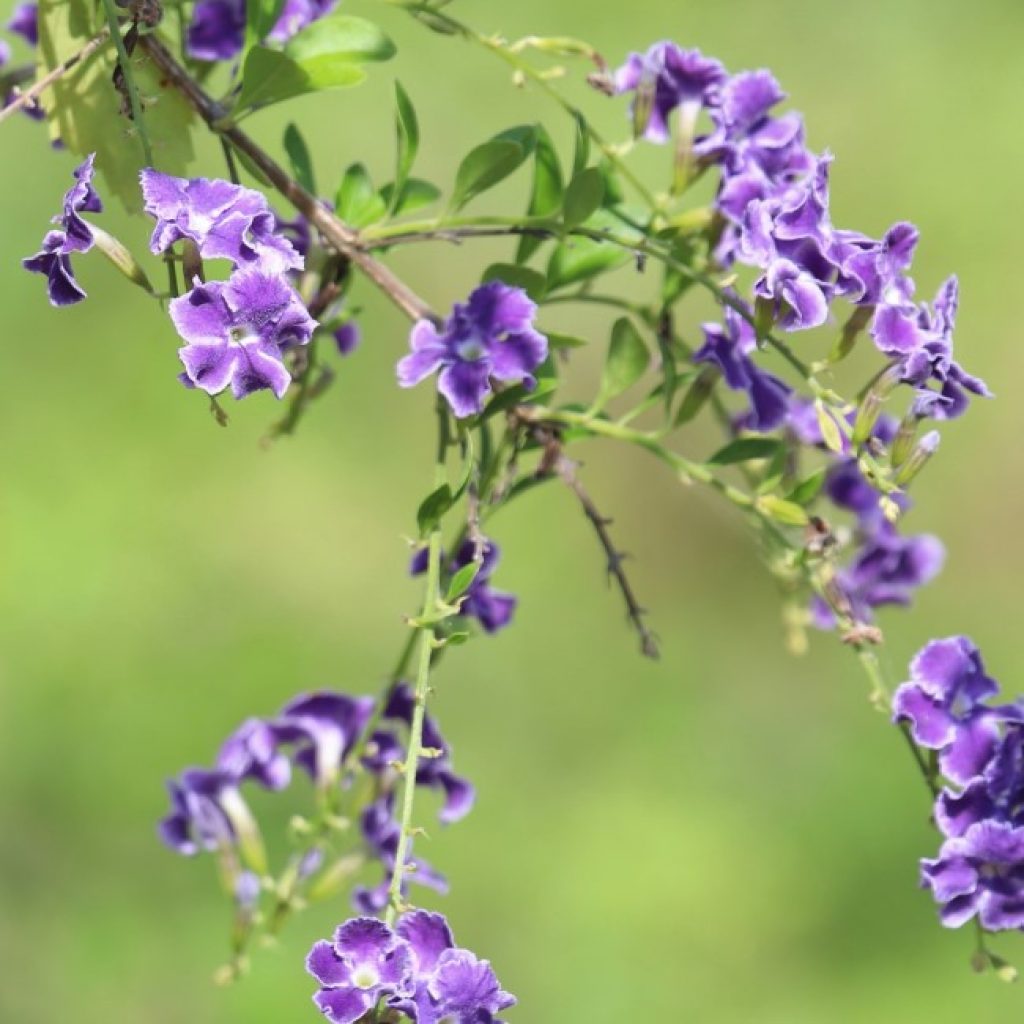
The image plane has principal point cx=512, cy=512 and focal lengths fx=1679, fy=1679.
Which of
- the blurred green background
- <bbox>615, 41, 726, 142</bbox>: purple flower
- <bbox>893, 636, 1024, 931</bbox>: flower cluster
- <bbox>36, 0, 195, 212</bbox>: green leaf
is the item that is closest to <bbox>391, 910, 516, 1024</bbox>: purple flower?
<bbox>893, 636, 1024, 931</bbox>: flower cluster

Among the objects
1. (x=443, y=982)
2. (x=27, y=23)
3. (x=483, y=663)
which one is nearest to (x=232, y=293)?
(x=443, y=982)

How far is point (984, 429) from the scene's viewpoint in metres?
4.32

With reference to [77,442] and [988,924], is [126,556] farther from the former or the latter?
[988,924]

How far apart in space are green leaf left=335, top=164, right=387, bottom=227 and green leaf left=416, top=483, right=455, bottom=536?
244mm

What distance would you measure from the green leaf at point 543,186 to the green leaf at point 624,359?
9 cm

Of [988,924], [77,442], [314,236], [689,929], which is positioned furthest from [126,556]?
[988,924]

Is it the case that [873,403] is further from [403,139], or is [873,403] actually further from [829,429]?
[403,139]

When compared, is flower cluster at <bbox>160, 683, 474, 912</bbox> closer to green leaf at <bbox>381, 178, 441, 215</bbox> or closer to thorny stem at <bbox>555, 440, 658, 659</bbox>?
thorny stem at <bbox>555, 440, 658, 659</bbox>

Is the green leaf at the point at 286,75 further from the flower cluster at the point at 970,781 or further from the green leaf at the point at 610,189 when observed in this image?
the flower cluster at the point at 970,781

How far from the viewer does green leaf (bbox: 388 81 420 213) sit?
1156 mm

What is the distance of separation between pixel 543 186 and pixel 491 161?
8 cm

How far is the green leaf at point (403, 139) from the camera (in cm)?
116

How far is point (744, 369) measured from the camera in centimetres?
121

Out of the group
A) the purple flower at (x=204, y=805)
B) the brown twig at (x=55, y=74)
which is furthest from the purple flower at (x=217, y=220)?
the purple flower at (x=204, y=805)
